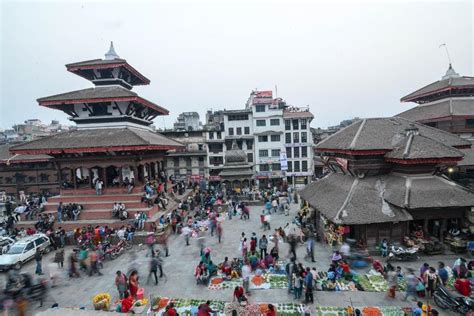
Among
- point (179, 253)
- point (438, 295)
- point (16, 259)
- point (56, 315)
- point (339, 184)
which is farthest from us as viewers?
point (339, 184)

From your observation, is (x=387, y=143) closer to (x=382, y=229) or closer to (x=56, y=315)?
(x=382, y=229)

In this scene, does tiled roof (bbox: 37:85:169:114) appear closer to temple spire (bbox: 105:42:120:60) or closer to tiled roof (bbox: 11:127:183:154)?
tiled roof (bbox: 11:127:183:154)

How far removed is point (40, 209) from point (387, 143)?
2730 cm

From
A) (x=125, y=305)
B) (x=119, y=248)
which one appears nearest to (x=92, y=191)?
(x=119, y=248)

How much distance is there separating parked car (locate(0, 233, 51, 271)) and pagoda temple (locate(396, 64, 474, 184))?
35.1m

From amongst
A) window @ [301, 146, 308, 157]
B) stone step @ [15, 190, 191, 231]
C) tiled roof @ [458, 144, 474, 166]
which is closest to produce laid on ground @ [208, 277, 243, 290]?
stone step @ [15, 190, 191, 231]

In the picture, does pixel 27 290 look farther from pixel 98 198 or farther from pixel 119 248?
pixel 98 198

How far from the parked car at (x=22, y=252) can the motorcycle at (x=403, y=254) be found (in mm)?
21304

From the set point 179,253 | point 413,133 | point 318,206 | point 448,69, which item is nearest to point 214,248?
point 179,253

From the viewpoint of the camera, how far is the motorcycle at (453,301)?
9.16 meters

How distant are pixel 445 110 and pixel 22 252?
37.9 metres

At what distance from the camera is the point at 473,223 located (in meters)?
15.3

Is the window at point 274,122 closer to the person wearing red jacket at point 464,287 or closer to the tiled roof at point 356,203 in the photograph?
the tiled roof at point 356,203

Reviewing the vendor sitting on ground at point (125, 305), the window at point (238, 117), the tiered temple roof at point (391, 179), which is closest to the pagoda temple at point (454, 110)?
the tiered temple roof at point (391, 179)
